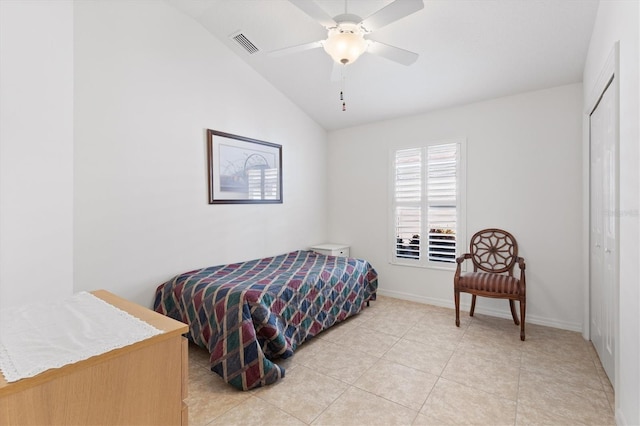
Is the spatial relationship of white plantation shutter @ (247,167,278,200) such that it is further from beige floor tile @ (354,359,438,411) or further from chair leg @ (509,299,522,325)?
chair leg @ (509,299,522,325)

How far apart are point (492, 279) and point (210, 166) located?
3000 millimetres

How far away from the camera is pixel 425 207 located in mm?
3920

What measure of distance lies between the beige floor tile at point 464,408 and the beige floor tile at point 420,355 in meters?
0.25

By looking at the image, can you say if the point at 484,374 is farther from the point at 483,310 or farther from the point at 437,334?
the point at 483,310

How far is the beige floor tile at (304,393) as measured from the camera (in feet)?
6.32

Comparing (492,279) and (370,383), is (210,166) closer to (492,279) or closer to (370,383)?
(370,383)

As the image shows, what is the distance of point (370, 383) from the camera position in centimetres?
221

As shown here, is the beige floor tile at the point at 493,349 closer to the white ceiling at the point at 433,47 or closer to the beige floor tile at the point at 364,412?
the beige floor tile at the point at 364,412

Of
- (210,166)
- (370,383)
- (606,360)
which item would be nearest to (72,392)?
(370,383)

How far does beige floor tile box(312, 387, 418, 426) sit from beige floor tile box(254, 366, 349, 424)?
0.06 m

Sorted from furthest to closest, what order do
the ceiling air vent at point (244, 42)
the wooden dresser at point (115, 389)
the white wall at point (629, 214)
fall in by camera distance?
the ceiling air vent at point (244, 42) < the white wall at point (629, 214) < the wooden dresser at point (115, 389)

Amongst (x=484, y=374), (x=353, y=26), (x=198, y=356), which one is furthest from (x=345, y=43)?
(x=198, y=356)

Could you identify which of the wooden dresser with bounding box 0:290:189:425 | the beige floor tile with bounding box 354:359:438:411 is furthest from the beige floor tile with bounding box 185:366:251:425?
the wooden dresser with bounding box 0:290:189:425

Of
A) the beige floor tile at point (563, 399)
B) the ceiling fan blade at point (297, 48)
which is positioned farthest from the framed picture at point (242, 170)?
the beige floor tile at point (563, 399)
